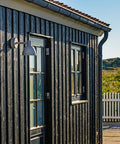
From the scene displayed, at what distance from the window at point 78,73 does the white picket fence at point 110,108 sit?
5.99 meters

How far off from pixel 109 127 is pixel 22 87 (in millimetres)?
7466

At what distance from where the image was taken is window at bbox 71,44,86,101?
7.74m

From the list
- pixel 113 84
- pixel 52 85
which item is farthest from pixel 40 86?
pixel 113 84

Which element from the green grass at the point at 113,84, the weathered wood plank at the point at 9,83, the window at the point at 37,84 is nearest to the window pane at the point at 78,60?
the window at the point at 37,84

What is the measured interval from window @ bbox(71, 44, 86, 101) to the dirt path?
100.0 inches

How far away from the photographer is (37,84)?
6.37m

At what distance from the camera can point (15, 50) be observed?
221 inches

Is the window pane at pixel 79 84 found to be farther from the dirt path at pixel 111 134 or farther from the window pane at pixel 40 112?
the dirt path at pixel 111 134

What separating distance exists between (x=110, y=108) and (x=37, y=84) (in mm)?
8184

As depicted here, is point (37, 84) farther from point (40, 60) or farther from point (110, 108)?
point (110, 108)

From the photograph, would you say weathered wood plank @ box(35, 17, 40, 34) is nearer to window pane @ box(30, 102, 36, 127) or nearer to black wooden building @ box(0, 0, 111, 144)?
black wooden building @ box(0, 0, 111, 144)

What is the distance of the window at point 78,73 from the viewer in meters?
7.74

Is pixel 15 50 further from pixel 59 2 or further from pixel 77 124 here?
pixel 77 124

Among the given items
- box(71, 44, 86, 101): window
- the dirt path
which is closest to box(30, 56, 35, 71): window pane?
box(71, 44, 86, 101): window
